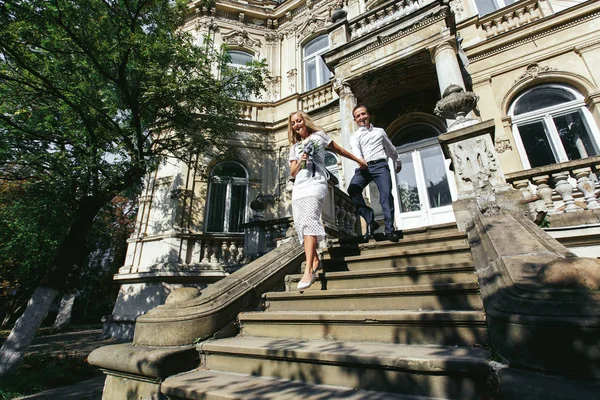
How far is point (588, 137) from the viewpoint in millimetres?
6527

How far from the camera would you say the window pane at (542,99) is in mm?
7035

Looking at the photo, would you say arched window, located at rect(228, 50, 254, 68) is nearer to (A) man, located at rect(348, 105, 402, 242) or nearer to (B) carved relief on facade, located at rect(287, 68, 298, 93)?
(B) carved relief on facade, located at rect(287, 68, 298, 93)

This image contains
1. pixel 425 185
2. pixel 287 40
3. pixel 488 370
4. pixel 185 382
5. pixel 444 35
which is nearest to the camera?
pixel 488 370

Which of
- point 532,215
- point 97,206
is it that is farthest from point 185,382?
point 97,206

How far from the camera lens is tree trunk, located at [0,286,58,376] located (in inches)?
219

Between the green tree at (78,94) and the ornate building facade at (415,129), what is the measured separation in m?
2.61

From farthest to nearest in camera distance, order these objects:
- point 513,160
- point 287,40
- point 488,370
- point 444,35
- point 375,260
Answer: point 287,40, point 513,160, point 444,35, point 375,260, point 488,370

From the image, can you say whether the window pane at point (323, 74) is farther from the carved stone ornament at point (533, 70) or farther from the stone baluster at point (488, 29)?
the carved stone ornament at point (533, 70)

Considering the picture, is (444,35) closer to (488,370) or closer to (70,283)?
(488,370)

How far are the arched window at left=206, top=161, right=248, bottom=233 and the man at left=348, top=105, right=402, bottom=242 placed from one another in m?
6.33

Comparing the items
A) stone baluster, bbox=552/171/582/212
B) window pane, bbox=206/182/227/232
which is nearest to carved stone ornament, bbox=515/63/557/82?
stone baluster, bbox=552/171/582/212

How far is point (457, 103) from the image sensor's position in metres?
4.55

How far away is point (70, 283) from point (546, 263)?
2044 cm

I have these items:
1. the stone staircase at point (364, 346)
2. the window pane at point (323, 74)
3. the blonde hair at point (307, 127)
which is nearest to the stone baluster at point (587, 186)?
the stone staircase at point (364, 346)
